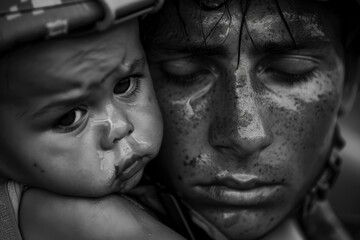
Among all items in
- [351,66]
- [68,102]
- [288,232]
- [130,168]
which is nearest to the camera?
[68,102]

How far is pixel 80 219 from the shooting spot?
1.16 m

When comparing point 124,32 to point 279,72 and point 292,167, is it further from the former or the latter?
point 292,167

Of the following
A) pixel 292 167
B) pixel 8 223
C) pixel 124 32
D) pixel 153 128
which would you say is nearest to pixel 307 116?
pixel 292 167

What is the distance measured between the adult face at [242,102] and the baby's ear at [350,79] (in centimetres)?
11

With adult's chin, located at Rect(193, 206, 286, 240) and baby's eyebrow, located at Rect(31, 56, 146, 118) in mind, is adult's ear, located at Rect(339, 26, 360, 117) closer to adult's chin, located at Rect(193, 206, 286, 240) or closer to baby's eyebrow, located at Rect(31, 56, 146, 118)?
adult's chin, located at Rect(193, 206, 286, 240)

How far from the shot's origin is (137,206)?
126 cm

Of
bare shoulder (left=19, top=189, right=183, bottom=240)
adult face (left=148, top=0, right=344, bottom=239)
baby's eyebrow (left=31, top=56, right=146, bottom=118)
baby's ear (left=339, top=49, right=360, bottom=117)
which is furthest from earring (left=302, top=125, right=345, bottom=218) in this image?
baby's eyebrow (left=31, top=56, right=146, bottom=118)

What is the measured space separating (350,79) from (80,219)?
79cm

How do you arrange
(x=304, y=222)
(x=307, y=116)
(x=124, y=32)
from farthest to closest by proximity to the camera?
(x=304, y=222), (x=307, y=116), (x=124, y=32)

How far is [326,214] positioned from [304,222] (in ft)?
0.27

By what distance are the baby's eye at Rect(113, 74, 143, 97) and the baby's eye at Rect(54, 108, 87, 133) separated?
0.09 m

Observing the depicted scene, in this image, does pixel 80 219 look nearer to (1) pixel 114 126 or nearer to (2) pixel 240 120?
(1) pixel 114 126

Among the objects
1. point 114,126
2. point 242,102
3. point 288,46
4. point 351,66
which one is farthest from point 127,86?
point 351,66

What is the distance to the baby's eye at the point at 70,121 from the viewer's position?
112cm
